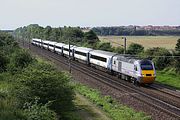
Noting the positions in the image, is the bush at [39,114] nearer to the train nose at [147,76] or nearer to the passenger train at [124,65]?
the train nose at [147,76]

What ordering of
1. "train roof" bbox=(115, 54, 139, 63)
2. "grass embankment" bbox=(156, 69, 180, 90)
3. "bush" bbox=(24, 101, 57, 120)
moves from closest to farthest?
"bush" bbox=(24, 101, 57, 120) < "train roof" bbox=(115, 54, 139, 63) < "grass embankment" bbox=(156, 69, 180, 90)

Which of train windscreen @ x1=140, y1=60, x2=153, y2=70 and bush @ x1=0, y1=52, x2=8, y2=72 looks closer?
train windscreen @ x1=140, y1=60, x2=153, y2=70

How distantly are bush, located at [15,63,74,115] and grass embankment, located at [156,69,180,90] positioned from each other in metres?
20.6

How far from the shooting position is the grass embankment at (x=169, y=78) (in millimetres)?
42237

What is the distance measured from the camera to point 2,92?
2241 cm

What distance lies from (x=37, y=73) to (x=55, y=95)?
173cm

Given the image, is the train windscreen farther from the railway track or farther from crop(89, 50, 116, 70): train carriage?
crop(89, 50, 116, 70): train carriage

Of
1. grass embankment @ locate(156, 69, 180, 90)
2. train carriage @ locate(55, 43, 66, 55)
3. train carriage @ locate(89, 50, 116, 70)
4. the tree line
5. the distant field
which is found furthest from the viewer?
the tree line

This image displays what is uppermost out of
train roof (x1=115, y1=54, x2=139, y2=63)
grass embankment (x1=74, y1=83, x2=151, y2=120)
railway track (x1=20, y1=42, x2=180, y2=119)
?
train roof (x1=115, y1=54, x2=139, y2=63)

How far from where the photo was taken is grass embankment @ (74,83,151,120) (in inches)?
910

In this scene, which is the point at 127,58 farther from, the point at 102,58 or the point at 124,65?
the point at 102,58

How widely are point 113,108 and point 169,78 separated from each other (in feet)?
71.2

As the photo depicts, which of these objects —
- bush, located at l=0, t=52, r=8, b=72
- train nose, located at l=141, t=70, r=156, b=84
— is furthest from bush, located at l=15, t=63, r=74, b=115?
bush, located at l=0, t=52, r=8, b=72

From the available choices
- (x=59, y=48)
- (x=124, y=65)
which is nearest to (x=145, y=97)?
(x=124, y=65)
